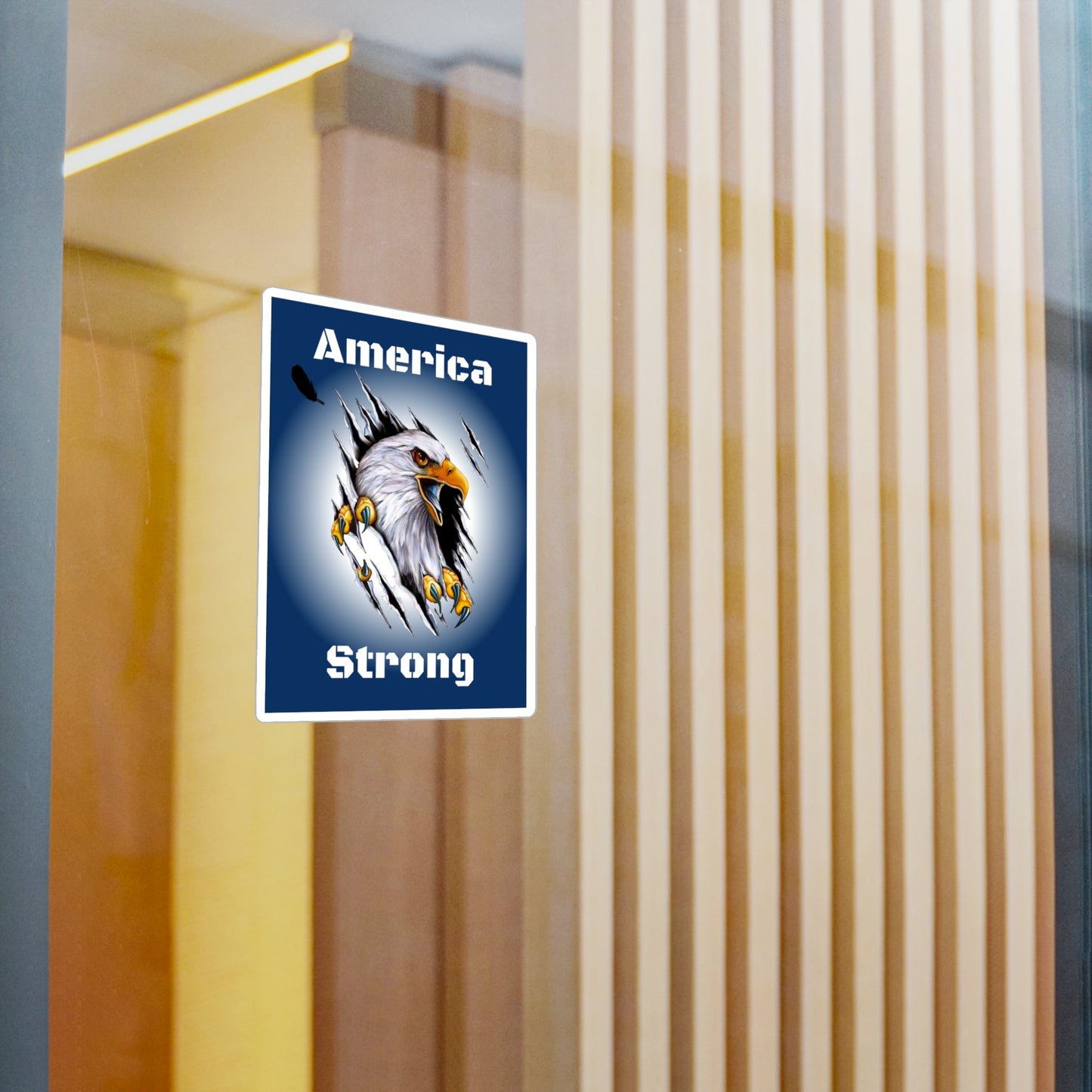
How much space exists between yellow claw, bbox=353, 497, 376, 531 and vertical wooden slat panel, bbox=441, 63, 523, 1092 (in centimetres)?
16

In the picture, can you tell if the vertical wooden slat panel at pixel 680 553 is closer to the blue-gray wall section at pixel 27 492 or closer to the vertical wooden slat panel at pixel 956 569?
the vertical wooden slat panel at pixel 956 569

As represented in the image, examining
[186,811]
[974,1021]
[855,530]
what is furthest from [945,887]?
[186,811]

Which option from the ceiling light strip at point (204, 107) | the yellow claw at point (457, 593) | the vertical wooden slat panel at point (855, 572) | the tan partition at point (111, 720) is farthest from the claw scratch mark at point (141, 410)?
the vertical wooden slat panel at point (855, 572)

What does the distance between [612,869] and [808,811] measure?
215 millimetres

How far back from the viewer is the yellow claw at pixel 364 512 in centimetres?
82

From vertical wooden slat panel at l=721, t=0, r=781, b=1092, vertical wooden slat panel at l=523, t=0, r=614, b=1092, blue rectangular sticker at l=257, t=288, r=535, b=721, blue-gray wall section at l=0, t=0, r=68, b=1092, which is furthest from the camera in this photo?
vertical wooden slat panel at l=721, t=0, r=781, b=1092

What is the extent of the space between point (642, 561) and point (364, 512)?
26 centimetres

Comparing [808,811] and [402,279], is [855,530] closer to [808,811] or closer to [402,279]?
[808,811]

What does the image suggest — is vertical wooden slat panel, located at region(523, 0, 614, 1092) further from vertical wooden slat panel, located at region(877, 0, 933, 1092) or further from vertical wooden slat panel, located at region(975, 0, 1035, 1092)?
vertical wooden slat panel, located at region(975, 0, 1035, 1092)

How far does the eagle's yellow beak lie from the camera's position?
850mm

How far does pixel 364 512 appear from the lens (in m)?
0.83

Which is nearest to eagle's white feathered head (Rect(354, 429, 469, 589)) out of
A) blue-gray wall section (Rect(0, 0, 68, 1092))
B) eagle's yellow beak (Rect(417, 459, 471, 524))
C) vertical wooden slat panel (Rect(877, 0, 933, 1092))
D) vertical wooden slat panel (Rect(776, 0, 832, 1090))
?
eagle's yellow beak (Rect(417, 459, 471, 524))

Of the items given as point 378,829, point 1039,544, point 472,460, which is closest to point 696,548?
point 472,460

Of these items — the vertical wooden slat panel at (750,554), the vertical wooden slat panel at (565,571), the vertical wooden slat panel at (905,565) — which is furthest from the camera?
the vertical wooden slat panel at (905,565)
